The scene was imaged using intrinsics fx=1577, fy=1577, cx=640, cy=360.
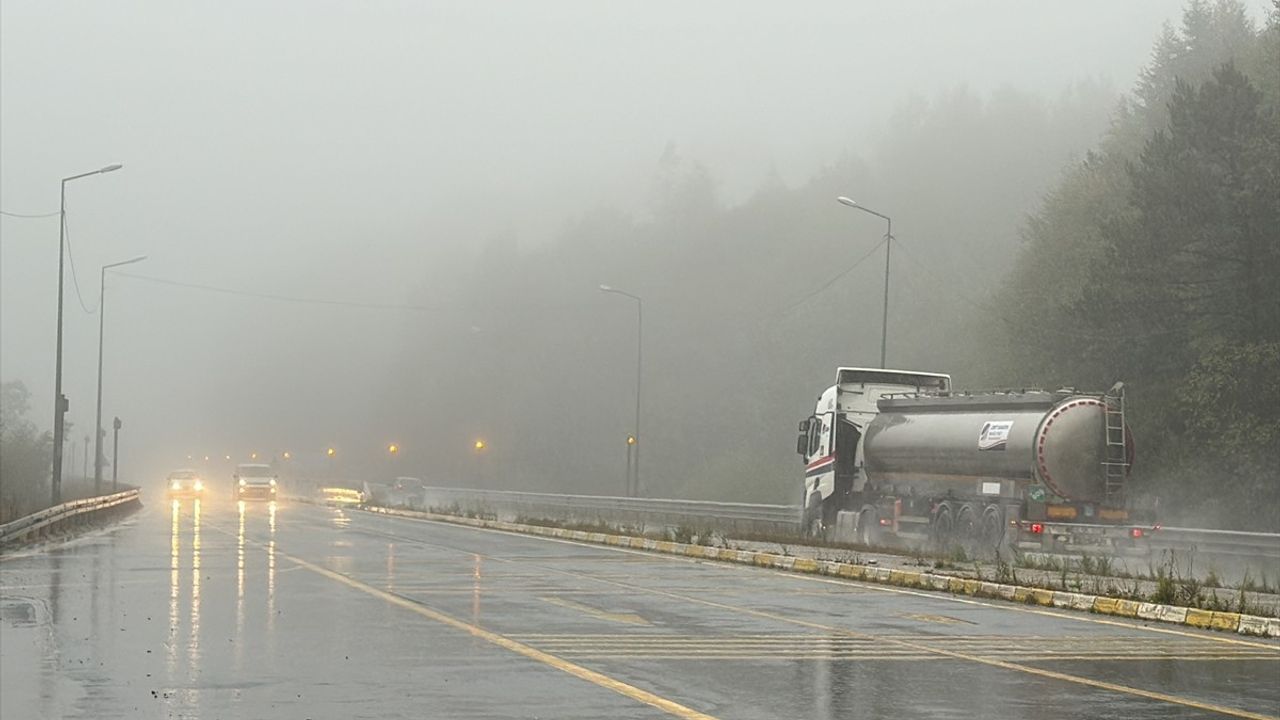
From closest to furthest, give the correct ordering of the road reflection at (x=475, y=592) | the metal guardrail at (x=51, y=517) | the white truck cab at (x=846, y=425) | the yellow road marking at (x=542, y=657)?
the yellow road marking at (x=542, y=657)
the road reflection at (x=475, y=592)
the metal guardrail at (x=51, y=517)
the white truck cab at (x=846, y=425)

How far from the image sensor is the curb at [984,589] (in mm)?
17734

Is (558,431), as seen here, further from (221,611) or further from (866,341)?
(221,611)

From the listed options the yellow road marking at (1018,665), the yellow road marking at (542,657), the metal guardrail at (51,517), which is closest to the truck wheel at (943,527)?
the yellow road marking at (1018,665)

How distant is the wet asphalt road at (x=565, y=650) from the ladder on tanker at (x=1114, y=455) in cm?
1013

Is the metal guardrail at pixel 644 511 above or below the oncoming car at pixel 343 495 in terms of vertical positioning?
above

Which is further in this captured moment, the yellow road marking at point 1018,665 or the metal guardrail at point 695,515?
the metal guardrail at point 695,515

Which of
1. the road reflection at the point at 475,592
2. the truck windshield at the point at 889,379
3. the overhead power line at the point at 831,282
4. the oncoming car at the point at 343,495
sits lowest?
the oncoming car at the point at 343,495

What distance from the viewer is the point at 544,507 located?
65438 mm

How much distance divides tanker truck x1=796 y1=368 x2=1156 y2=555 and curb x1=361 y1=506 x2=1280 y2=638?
16.1ft

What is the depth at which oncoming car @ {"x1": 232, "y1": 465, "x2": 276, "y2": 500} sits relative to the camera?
73.6m

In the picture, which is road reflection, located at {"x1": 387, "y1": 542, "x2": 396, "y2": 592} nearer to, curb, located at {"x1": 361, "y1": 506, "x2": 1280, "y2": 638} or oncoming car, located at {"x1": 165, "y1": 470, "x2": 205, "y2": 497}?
curb, located at {"x1": 361, "y1": 506, "x2": 1280, "y2": 638}

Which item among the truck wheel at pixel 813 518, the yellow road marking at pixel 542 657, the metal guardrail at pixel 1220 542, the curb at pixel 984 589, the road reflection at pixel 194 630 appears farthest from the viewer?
the truck wheel at pixel 813 518

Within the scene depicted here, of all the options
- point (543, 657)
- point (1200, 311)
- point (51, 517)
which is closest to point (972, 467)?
point (1200, 311)

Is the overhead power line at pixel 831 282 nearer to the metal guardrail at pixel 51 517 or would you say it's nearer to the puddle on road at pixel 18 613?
the metal guardrail at pixel 51 517
